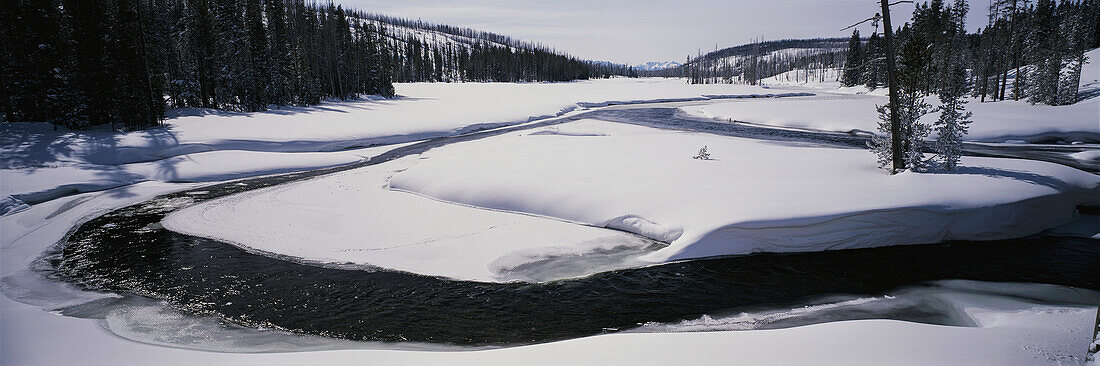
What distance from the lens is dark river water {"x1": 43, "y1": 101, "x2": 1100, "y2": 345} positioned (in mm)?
6633

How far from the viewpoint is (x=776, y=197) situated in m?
10.4

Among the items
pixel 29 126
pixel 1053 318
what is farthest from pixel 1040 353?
pixel 29 126

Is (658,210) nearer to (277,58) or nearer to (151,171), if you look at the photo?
(151,171)

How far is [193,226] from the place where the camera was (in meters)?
11.4

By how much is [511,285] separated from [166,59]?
40.0 m

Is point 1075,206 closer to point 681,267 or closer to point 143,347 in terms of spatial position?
point 681,267

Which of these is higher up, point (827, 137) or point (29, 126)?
point (29, 126)

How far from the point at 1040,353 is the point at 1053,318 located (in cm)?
222

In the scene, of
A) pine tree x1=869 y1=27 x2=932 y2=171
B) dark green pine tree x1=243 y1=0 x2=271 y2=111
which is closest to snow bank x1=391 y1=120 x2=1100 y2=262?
pine tree x1=869 y1=27 x2=932 y2=171

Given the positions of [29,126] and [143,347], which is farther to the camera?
[29,126]

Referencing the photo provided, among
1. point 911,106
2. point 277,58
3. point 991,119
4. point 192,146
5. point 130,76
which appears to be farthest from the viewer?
point 277,58

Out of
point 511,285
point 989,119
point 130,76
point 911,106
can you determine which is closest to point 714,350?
point 511,285

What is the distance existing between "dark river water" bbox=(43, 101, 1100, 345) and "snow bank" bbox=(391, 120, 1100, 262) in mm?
405

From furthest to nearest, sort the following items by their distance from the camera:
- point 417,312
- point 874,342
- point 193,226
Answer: point 193,226
point 417,312
point 874,342
